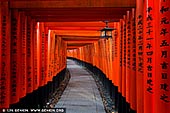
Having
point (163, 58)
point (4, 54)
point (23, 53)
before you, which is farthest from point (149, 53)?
point (23, 53)

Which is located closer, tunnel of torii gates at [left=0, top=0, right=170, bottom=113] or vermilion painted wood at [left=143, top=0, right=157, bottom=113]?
tunnel of torii gates at [left=0, top=0, right=170, bottom=113]

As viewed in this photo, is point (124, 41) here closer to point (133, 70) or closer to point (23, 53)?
point (133, 70)

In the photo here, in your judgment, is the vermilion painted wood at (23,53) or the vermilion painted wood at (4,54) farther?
the vermilion painted wood at (23,53)

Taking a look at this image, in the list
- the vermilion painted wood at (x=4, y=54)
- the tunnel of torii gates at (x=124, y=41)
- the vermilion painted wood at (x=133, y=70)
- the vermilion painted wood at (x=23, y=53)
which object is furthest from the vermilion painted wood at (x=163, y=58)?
the vermilion painted wood at (x=23, y=53)

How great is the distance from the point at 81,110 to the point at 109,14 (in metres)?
5.31

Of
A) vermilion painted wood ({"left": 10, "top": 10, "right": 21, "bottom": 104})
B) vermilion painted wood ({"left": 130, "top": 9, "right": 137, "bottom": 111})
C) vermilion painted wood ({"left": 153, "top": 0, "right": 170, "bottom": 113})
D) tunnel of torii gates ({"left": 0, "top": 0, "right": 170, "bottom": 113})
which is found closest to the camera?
vermilion painted wood ({"left": 153, "top": 0, "right": 170, "bottom": 113})

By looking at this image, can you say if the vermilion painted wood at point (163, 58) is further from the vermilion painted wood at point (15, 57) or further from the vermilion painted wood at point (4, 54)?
the vermilion painted wood at point (15, 57)

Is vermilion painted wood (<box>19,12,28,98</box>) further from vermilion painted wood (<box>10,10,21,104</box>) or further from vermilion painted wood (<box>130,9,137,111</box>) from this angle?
vermilion painted wood (<box>130,9,137,111</box>)

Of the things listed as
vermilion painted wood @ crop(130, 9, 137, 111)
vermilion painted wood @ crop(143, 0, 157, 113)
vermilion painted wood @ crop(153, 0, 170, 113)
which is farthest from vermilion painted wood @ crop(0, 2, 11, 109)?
vermilion painted wood @ crop(153, 0, 170, 113)

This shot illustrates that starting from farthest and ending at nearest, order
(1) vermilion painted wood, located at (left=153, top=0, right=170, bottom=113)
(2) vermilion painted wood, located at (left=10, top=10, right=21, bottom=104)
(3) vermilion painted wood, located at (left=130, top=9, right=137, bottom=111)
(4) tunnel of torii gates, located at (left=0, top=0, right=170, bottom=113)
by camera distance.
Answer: (2) vermilion painted wood, located at (left=10, top=10, right=21, bottom=104), (3) vermilion painted wood, located at (left=130, top=9, right=137, bottom=111), (4) tunnel of torii gates, located at (left=0, top=0, right=170, bottom=113), (1) vermilion painted wood, located at (left=153, top=0, right=170, bottom=113)

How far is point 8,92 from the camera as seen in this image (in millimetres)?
7383

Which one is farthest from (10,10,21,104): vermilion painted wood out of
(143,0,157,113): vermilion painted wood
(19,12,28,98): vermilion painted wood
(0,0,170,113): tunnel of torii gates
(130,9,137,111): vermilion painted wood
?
(143,0,157,113): vermilion painted wood

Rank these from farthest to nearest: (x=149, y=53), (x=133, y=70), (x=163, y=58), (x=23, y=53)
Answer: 1. (x=23, y=53)
2. (x=133, y=70)
3. (x=149, y=53)
4. (x=163, y=58)

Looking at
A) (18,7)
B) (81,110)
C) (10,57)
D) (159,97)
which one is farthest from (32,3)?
(81,110)
